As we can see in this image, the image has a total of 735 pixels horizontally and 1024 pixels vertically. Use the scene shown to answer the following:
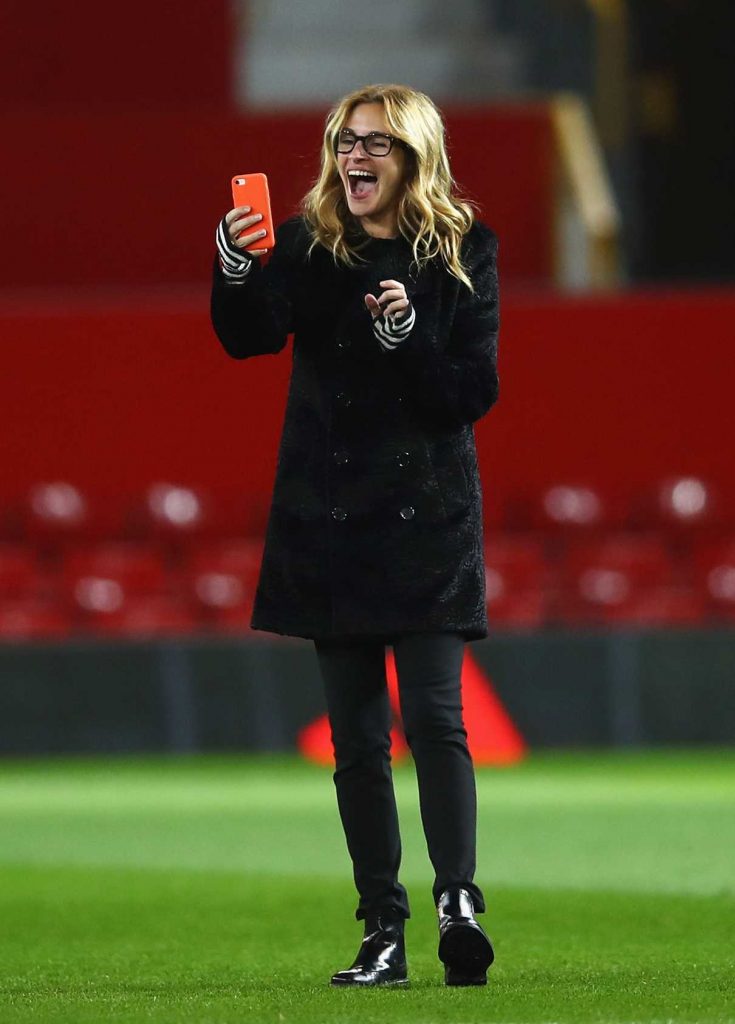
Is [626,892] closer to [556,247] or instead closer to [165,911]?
[165,911]

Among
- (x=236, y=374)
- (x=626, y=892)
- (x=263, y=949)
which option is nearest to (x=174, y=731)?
(x=236, y=374)

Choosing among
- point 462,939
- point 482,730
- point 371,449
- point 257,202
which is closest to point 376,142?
point 257,202

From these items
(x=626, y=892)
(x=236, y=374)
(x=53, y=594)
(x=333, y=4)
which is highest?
(x=333, y=4)

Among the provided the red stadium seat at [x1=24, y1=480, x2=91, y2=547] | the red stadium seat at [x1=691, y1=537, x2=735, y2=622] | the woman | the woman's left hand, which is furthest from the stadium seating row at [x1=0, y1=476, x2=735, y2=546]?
the woman's left hand

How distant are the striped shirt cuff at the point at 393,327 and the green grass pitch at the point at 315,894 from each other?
3.76ft

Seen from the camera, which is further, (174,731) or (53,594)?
(53,594)

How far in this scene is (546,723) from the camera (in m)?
10.3

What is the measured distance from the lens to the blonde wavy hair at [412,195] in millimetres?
4094

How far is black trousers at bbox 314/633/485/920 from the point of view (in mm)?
4043

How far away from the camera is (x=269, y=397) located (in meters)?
12.6

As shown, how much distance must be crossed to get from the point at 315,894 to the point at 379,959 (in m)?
1.77

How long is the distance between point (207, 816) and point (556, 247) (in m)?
6.62

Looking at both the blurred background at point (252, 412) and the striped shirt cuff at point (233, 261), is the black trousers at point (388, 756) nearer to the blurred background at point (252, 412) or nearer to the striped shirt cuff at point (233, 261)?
the striped shirt cuff at point (233, 261)

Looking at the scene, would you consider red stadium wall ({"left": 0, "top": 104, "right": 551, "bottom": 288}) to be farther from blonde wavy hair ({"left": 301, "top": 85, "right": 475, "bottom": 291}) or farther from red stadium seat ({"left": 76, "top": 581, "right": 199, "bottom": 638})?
blonde wavy hair ({"left": 301, "top": 85, "right": 475, "bottom": 291})
